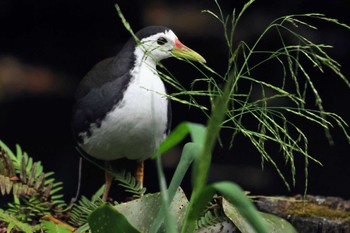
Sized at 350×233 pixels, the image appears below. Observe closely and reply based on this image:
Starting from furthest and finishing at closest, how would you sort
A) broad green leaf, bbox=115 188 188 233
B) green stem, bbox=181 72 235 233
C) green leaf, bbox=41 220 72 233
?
green leaf, bbox=41 220 72 233 → broad green leaf, bbox=115 188 188 233 → green stem, bbox=181 72 235 233

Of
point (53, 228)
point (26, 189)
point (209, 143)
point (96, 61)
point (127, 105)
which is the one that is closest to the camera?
point (209, 143)

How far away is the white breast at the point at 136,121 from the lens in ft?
9.11

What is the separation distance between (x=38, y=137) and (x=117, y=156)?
61.5 inches

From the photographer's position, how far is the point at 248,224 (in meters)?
1.66

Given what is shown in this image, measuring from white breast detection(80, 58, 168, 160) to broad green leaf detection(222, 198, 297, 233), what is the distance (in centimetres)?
106

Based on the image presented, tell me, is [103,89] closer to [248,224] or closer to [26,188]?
[26,188]

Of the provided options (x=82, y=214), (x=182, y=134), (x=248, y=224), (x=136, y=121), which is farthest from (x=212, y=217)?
(x=136, y=121)

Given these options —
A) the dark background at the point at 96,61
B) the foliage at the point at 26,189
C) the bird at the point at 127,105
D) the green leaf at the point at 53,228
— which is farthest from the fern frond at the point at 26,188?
the dark background at the point at 96,61

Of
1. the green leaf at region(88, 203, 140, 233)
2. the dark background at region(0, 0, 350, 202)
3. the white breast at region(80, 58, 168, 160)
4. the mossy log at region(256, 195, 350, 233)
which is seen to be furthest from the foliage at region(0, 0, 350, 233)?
the dark background at region(0, 0, 350, 202)

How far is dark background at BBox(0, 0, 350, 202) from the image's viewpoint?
408cm

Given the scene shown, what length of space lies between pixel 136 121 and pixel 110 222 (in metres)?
1.33

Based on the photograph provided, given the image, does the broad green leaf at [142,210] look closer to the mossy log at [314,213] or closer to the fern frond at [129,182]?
the fern frond at [129,182]

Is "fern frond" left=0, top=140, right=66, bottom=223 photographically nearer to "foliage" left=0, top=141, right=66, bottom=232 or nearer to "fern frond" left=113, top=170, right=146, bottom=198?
"foliage" left=0, top=141, right=66, bottom=232

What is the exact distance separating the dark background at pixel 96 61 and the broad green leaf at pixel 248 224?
7.44 feet
